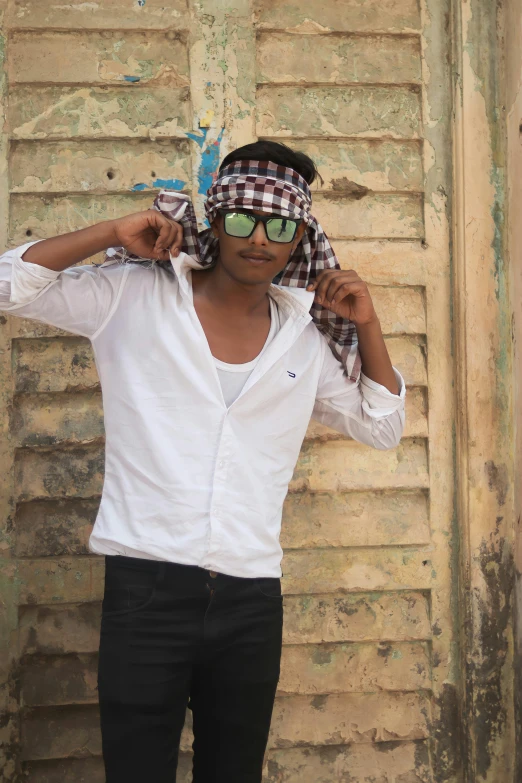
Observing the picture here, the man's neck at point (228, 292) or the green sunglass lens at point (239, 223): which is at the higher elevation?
the green sunglass lens at point (239, 223)

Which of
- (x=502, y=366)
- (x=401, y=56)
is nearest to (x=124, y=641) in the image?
(x=502, y=366)

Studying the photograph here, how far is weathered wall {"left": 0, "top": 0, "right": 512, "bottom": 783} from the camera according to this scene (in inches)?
119

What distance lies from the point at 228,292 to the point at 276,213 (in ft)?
0.90

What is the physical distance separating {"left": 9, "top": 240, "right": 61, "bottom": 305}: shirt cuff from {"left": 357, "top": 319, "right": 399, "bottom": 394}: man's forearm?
90cm

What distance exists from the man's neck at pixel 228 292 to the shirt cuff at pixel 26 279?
444mm

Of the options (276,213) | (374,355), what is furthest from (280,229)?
(374,355)

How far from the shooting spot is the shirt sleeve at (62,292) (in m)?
2.07

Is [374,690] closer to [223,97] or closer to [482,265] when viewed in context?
[482,265]

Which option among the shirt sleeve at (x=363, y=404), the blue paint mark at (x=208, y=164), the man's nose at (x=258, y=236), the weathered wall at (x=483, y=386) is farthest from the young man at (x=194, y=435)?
the weathered wall at (x=483, y=386)

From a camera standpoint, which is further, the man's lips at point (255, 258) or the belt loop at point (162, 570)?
the man's lips at point (255, 258)

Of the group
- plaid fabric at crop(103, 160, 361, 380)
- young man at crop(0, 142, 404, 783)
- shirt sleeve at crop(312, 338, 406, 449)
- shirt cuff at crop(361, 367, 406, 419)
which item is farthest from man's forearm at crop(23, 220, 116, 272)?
shirt cuff at crop(361, 367, 406, 419)

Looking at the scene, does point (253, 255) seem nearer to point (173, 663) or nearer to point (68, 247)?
point (68, 247)

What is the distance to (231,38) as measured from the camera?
10.1ft

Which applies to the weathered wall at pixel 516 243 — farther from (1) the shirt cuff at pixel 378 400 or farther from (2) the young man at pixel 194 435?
(2) the young man at pixel 194 435
